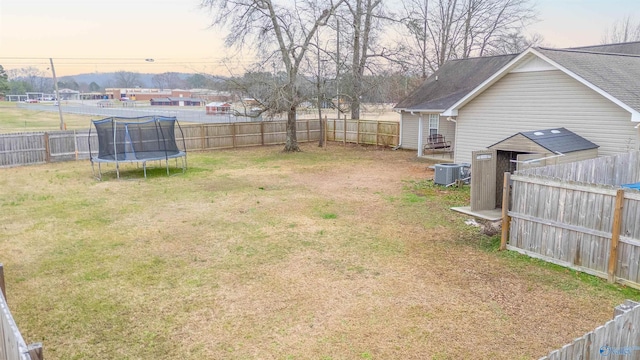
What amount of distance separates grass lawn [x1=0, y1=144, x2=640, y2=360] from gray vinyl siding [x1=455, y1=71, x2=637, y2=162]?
303cm

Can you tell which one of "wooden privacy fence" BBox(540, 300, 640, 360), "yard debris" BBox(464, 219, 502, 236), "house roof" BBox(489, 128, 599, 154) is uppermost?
"house roof" BBox(489, 128, 599, 154)

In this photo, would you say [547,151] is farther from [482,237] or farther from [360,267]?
[360,267]

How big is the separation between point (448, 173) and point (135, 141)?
11.5 meters

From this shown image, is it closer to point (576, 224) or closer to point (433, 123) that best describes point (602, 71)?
point (576, 224)

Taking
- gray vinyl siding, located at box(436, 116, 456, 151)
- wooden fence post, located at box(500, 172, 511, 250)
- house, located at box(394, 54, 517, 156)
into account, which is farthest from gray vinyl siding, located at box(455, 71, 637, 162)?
gray vinyl siding, located at box(436, 116, 456, 151)

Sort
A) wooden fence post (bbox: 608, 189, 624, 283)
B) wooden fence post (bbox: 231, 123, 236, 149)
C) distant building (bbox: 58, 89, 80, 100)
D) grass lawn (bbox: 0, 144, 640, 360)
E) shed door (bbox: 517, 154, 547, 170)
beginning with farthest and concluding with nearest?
distant building (bbox: 58, 89, 80, 100) → wooden fence post (bbox: 231, 123, 236, 149) → shed door (bbox: 517, 154, 547, 170) → wooden fence post (bbox: 608, 189, 624, 283) → grass lawn (bbox: 0, 144, 640, 360)

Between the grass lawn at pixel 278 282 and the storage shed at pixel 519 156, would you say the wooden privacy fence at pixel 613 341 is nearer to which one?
the grass lawn at pixel 278 282

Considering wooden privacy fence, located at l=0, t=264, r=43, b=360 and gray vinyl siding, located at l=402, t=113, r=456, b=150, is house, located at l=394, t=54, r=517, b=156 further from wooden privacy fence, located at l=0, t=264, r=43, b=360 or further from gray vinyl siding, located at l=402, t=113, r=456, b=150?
wooden privacy fence, located at l=0, t=264, r=43, b=360

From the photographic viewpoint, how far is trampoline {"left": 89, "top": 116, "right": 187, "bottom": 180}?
615 inches

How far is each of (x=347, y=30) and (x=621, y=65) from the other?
14142 millimetres

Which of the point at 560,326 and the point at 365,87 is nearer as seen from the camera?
the point at 560,326

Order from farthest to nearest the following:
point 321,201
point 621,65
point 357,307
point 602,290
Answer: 1. point 621,65
2. point 321,201
3. point 602,290
4. point 357,307

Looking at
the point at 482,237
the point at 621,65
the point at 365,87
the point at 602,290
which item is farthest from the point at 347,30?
the point at 602,290

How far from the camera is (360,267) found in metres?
7.23
